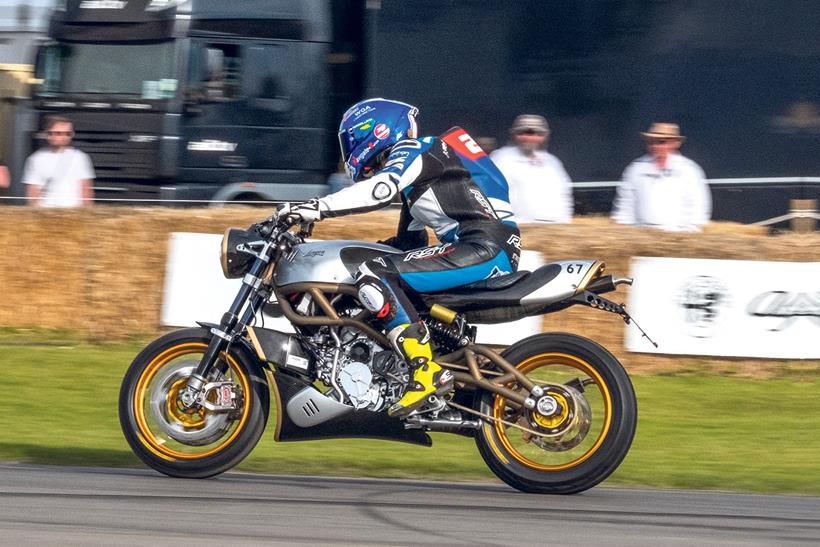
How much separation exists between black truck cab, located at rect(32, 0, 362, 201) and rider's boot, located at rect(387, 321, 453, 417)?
9.39m

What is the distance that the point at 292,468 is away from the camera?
7.60 m

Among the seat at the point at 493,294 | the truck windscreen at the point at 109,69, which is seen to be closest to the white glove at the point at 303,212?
the seat at the point at 493,294

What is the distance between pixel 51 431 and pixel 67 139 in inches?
201

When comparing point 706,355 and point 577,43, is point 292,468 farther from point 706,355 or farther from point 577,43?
point 577,43

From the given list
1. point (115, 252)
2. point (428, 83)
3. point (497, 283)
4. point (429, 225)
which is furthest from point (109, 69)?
point (497, 283)

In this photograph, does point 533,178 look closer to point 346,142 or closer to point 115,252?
point 115,252

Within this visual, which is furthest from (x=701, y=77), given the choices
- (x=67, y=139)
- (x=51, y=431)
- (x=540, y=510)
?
(x=540, y=510)

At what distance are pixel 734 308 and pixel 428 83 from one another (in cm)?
507

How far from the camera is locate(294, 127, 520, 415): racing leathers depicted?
21.8 feet

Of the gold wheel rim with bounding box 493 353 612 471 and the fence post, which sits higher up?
the fence post

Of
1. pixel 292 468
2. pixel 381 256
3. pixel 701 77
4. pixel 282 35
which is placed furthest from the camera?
pixel 282 35

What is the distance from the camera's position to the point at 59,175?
13.2 meters

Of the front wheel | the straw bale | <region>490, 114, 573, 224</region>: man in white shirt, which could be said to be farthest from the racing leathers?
<region>490, 114, 573, 224</region>: man in white shirt

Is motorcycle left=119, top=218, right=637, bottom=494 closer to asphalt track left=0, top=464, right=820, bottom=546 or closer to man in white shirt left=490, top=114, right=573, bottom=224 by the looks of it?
asphalt track left=0, top=464, right=820, bottom=546
